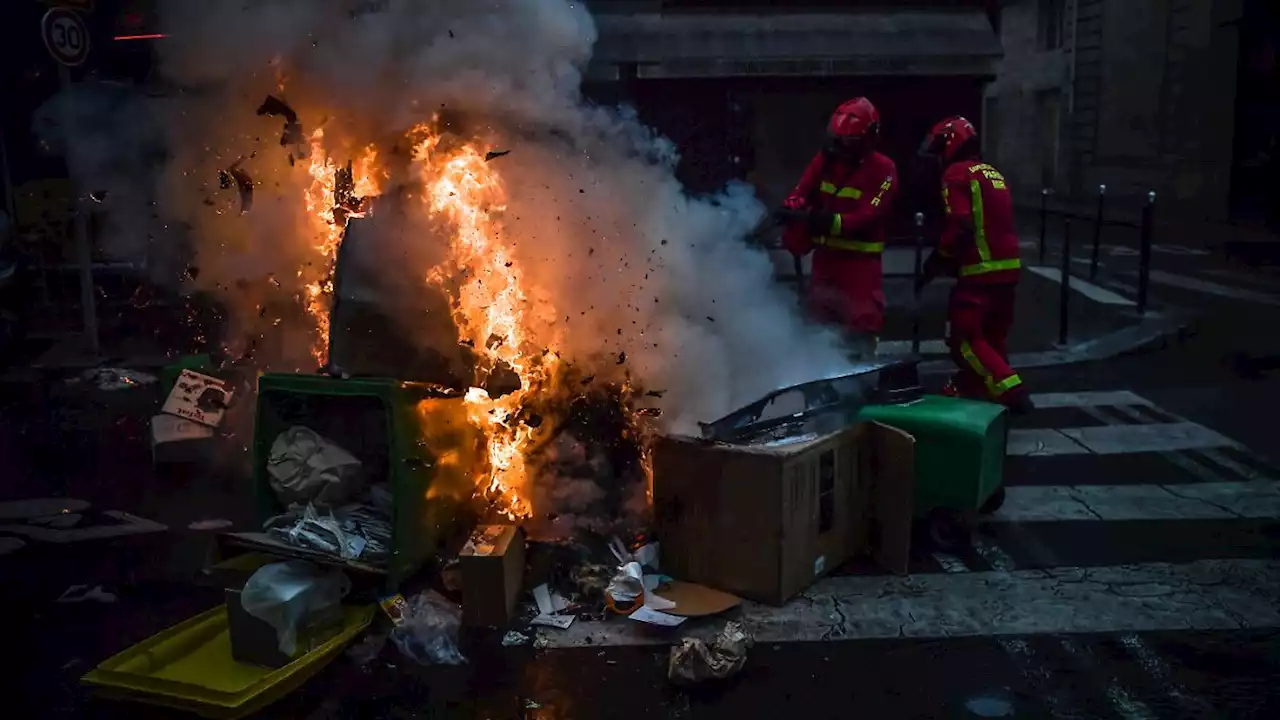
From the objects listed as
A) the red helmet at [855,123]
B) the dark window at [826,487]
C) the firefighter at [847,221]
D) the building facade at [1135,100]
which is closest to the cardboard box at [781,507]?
the dark window at [826,487]

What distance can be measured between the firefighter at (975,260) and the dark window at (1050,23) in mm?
23988

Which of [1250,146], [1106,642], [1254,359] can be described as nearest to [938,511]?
[1106,642]

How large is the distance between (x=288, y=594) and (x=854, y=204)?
376 cm

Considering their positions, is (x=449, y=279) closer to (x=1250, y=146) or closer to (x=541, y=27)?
(x=541, y=27)

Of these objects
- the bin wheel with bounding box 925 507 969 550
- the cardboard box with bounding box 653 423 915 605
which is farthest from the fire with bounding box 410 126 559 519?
the bin wheel with bounding box 925 507 969 550

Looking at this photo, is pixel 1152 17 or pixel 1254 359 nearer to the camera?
pixel 1254 359

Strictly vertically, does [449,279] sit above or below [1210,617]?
above

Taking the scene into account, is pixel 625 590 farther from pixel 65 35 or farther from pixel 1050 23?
pixel 1050 23

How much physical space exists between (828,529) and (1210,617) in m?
1.52

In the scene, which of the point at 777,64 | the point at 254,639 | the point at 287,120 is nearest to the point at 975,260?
the point at 287,120

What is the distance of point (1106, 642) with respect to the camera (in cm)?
399

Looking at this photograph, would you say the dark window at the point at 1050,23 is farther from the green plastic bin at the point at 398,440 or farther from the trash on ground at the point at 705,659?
the trash on ground at the point at 705,659

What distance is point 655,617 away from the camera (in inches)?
162

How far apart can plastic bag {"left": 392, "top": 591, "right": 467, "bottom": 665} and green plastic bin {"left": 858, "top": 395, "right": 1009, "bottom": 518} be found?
205 cm
